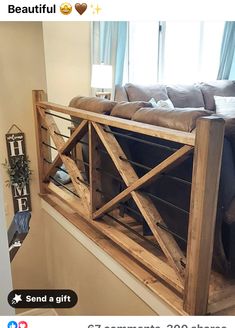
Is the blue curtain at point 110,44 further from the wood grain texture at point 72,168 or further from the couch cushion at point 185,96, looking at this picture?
the wood grain texture at point 72,168

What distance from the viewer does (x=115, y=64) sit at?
4.31 meters

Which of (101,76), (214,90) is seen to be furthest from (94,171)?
(214,90)

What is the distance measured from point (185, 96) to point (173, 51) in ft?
3.14

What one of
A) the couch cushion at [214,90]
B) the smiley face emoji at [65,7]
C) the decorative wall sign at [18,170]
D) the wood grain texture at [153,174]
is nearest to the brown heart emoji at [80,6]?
the smiley face emoji at [65,7]

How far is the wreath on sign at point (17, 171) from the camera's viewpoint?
9.55 feet

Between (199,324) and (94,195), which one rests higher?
(94,195)

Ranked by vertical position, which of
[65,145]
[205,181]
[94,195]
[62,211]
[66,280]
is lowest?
[66,280]

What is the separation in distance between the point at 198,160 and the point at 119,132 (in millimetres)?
855

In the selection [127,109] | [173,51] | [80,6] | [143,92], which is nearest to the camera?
[127,109]

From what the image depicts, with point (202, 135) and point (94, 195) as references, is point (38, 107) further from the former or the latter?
point (202, 135)

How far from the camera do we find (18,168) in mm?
2922

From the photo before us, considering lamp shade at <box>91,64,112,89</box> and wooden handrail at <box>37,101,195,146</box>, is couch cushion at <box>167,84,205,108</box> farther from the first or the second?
wooden handrail at <box>37,101,195,146</box>

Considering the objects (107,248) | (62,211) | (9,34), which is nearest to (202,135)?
(107,248)

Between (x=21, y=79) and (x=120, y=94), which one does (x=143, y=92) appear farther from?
(x=21, y=79)
